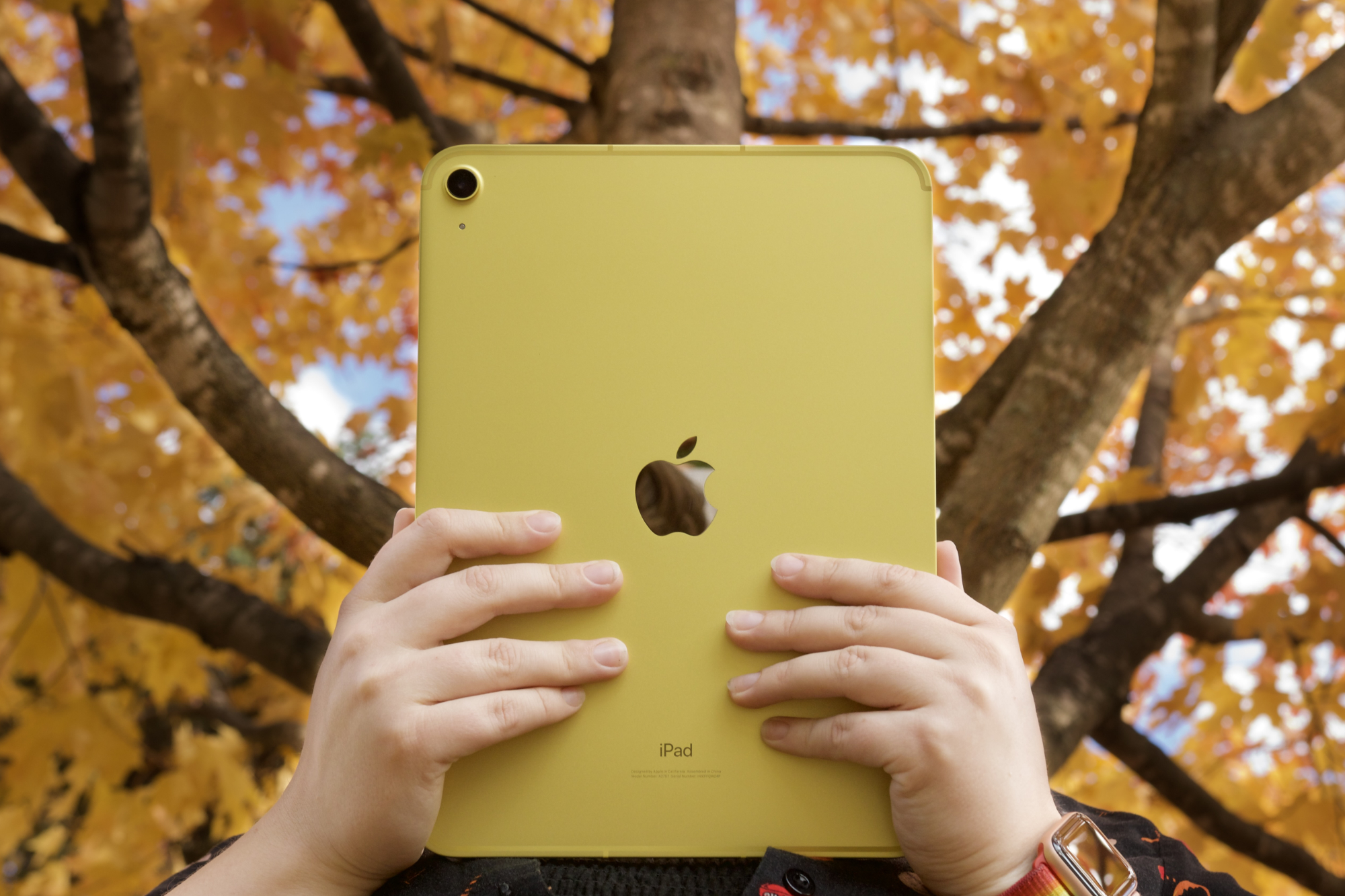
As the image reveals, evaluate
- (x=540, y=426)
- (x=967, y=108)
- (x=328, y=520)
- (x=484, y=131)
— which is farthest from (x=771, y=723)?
(x=967, y=108)

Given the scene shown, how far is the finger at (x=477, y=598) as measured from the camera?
2.90ft

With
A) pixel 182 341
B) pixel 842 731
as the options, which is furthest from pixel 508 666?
pixel 182 341

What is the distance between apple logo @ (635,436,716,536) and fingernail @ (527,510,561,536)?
0.10 metres

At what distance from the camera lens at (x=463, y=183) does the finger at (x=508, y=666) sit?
56cm

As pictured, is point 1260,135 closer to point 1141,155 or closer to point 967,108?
point 1141,155

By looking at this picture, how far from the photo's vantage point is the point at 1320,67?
148cm

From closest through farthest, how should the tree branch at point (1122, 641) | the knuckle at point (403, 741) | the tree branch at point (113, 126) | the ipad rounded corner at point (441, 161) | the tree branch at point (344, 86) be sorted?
the knuckle at point (403, 741) → the ipad rounded corner at point (441, 161) → the tree branch at point (113, 126) → the tree branch at point (1122, 641) → the tree branch at point (344, 86)

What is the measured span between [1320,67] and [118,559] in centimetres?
265

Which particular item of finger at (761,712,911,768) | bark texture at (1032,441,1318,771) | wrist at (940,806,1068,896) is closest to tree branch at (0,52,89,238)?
finger at (761,712,911,768)

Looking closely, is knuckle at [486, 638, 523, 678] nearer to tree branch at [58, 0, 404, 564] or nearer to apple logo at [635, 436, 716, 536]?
apple logo at [635, 436, 716, 536]

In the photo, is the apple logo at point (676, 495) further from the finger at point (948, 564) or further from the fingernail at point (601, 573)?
the finger at point (948, 564)

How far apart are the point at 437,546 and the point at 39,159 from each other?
1.24 m

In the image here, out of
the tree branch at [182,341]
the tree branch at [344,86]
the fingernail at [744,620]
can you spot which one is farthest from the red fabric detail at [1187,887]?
the tree branch at [344,86]

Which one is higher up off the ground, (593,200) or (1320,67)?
(1320,67)
